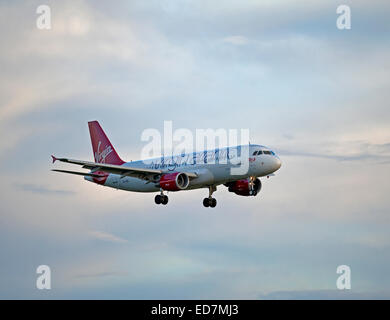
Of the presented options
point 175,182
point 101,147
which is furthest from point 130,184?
point 101,147

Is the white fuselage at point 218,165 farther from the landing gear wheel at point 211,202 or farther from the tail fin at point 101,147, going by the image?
the tail fin at point 101,147

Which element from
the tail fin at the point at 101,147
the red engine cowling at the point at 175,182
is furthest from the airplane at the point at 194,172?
the tail fin at the point at 101,147

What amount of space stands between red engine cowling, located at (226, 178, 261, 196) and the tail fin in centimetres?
1482

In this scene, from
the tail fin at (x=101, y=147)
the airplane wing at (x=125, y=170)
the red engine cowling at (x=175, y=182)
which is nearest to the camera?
the airplane wing at (x=125, y=170)

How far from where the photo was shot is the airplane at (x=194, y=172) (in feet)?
232

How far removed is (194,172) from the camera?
241 feet

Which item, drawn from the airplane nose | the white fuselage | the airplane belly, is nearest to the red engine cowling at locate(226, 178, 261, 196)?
the white fuselage

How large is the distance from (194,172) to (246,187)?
6.25 m

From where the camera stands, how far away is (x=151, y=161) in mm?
78938

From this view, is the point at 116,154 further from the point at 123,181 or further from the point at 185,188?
the point at 185,188

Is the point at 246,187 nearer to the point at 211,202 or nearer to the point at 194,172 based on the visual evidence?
the point at 211,202

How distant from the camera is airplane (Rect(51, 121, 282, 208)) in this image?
70.8 metres
